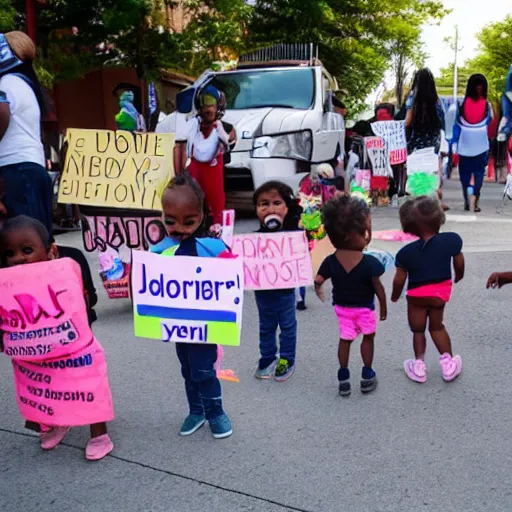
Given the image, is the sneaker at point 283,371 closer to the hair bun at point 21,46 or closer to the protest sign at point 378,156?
the hair bun at point 21,46

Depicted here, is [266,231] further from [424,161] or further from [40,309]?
[424,161]

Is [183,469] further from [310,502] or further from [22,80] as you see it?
[22,80]

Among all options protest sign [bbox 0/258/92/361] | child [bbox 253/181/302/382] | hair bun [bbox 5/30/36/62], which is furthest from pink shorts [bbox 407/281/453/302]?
hair bun [bbox 5/30/36/62]

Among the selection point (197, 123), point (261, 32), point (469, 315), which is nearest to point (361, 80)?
point (261, 32)

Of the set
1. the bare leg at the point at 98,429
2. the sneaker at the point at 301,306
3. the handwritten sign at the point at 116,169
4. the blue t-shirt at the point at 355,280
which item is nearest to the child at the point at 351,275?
the blue t-shirt at the point at 355,280

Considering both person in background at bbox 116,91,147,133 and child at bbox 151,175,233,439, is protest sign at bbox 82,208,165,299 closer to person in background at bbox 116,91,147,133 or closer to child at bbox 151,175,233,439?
person in background at bbox 116,91,147,133

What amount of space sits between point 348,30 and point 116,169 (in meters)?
20.3

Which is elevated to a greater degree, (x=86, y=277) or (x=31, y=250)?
(x=31, y=250)

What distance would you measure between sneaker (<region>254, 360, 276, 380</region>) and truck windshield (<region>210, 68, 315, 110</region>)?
250 inches

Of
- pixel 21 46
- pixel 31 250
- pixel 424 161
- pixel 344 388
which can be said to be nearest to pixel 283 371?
pixel 344 388

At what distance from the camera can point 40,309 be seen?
3.00m

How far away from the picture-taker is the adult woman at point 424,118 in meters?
9.37

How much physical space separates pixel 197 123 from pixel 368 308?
3.98 metres

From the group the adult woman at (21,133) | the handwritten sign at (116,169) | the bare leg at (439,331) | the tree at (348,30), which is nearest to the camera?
the bare leg at (439,331)
